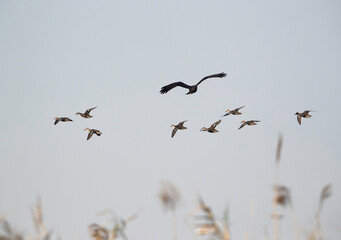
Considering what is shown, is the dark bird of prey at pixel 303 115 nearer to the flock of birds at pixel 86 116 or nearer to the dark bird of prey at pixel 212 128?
the dark bird of prey at pixel 212 128

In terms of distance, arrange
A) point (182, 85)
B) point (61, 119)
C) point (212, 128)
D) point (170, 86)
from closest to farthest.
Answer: point (182, 85)
point (170, 86)
point (212, 128)
point (61, 119)

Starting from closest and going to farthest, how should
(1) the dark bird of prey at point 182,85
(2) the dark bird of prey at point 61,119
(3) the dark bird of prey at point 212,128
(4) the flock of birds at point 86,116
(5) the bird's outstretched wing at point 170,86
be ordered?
(1) the dark bird of prey at point 182,85, (5) the bird's outstretched wing at point 170,86, (3) the dark bird of prey at point 212,128, (4) the flock of birds at point 86,116, (2) the dark bird of prey at point 61,119

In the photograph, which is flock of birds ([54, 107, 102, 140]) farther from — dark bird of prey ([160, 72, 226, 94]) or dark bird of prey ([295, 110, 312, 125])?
dark bird of prey ([295, 110, 312, 125])

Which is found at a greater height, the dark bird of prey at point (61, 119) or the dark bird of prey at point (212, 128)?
the dark bird of prey at point (61, 119)

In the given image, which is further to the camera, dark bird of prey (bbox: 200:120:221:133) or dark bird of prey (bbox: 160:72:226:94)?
dark bird of prey (bbox: 200:120:221:133)

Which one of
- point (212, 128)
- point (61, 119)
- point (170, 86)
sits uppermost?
point (170, 86)

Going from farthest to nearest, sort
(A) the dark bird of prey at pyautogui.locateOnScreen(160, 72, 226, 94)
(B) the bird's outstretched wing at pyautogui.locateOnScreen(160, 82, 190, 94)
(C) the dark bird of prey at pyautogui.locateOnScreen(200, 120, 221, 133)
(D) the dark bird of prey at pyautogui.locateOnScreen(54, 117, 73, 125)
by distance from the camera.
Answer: (D) the dark bird of prey at pyautogui.locateOnScreen(54, 117, 73, 125), (C) the dark bird of prey at pyautogui.locateOnScreen(200, 120, 221, 133), (B) the bird's outstretched wing at pyautogui.locateOnScreen(160, 82, 190, 94), (A) the dark bird of prey at pyautogui.locateOnScreen(160, 72, 226, 94)

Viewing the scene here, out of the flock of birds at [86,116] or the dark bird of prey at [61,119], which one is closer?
the flock of birds at [86,116]

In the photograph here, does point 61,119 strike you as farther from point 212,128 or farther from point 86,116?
point 212,128

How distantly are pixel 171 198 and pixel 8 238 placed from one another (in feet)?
8.97

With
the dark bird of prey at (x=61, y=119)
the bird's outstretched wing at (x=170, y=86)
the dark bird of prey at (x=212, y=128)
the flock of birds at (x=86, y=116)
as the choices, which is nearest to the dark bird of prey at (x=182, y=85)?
the bird's outstretched wing at (x=170, y=86)

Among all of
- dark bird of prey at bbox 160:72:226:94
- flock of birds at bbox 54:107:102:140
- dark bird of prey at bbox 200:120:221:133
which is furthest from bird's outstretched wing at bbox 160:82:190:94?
flock of birds at bbox 54:107:102:140

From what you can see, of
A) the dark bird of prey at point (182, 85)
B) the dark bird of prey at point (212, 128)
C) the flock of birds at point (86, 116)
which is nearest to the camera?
the dark bird of prey at point (182, 85)

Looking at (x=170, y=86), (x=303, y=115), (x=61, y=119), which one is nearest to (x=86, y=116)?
(x=61, y=119)
